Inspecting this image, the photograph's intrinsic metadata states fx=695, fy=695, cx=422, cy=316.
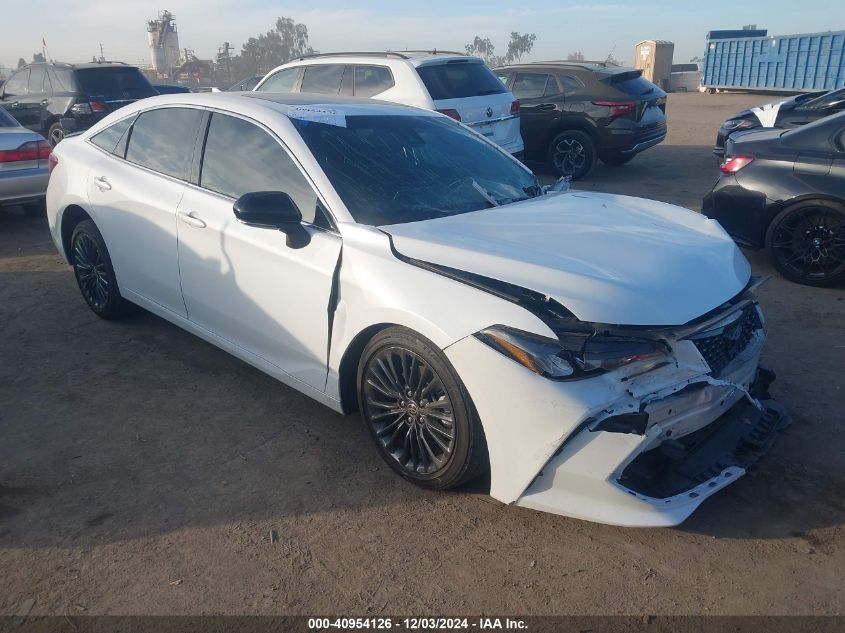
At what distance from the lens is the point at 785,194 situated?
5.91 metres

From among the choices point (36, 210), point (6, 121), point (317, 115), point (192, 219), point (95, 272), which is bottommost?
point (36, 210)

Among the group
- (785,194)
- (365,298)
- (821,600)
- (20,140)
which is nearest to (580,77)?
(785,194)

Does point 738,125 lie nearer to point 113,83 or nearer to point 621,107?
point 621,107

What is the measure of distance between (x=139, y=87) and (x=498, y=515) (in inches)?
497

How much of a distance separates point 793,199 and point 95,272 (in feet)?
18.4

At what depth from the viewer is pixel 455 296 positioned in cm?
284

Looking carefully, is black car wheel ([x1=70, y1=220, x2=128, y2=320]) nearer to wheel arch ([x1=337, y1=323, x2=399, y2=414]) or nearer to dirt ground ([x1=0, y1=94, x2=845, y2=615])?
dirt ground ([x1=0, y1=94, x2=845, y2=615])

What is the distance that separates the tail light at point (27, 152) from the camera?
25.7ft

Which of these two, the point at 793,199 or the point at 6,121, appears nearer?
the point at 793,199

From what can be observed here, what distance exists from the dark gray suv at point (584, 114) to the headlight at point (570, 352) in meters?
8.15

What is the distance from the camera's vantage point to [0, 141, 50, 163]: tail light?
7.82 metres

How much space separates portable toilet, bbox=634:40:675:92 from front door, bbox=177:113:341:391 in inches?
1257

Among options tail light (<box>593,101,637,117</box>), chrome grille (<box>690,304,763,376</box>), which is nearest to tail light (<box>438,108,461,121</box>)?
tail light (<box>593,101,637,117</box>)

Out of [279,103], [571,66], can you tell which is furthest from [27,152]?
[571,66]
